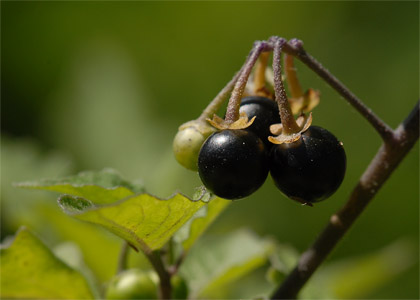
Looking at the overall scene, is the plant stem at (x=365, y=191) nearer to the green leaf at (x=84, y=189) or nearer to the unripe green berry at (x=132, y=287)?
the unripe green berry at (x=132, y=287)

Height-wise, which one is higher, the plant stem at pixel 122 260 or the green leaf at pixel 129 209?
the green leaf at pixel 129 209

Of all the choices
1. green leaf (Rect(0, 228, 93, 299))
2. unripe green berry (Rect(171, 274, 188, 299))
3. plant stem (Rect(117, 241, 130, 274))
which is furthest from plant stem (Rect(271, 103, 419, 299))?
green leaf (Rect(0, 228, 93, 299))

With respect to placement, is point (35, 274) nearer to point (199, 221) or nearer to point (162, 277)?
point (162, 277)

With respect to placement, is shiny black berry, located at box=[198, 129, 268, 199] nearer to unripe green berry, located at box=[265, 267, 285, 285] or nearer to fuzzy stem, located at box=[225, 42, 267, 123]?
fuzzy stem, located at box=[225, 42, 267, 123]

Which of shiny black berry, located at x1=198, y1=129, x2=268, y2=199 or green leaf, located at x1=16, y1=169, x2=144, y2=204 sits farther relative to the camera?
green leaf, located at x1=16, y1=169, x2=144, y2=204

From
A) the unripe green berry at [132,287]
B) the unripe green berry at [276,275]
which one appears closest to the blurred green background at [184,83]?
the unripe green berry at [276,275]

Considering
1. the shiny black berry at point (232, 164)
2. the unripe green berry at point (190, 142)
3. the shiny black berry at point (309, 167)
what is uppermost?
the shiny black berry at point (309, 167)

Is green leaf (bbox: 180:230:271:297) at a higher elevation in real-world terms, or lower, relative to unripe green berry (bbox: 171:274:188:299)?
lower

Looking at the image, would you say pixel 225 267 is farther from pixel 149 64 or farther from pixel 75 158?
pixel 149 64
